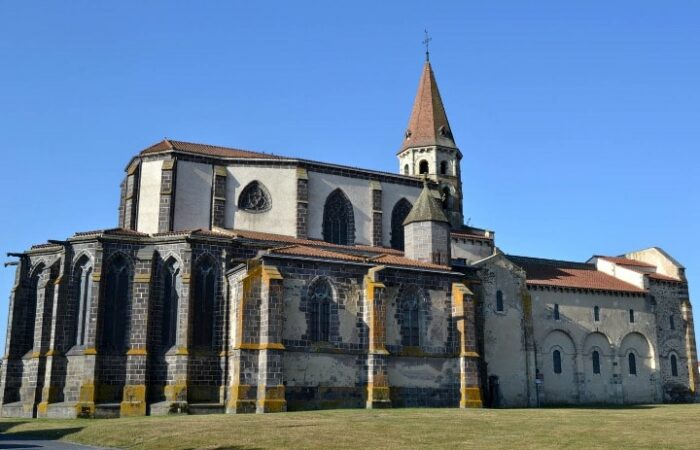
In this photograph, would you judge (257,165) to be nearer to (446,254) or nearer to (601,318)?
(446,254)

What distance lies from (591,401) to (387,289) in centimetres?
1898

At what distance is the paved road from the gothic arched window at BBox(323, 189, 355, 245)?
23351mm

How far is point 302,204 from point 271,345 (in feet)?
39.7

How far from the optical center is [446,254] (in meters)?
43.4

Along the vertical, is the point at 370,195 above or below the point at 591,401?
above

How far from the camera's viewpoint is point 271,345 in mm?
34875

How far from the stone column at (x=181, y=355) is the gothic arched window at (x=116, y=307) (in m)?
2.59

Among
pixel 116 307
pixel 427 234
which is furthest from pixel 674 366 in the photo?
pixel 116 307

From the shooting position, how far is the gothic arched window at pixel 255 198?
145 ft

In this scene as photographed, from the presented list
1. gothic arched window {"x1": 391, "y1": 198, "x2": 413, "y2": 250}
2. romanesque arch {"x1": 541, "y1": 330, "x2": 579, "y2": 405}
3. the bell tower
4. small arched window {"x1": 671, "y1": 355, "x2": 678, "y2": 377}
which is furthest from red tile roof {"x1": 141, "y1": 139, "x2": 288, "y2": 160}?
small arched window {"x1": 671, "y1": 355, "x2": 678, "y2": 377}

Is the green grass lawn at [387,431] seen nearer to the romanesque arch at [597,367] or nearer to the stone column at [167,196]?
the stone column at [167,196]

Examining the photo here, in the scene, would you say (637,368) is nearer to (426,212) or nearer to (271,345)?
(426,212)

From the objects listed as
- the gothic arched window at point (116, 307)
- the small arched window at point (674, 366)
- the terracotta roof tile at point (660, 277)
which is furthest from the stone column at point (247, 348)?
the small arched window at point (674, 366)

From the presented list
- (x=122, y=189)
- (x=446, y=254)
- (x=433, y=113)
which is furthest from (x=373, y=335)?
(x=433, y=113)
